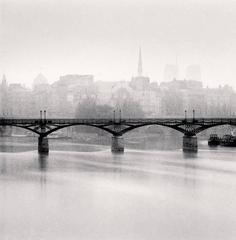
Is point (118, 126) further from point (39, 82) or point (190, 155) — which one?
point (39, 82)

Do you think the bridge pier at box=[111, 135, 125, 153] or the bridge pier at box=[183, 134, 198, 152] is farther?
the bridge pier at box=[183, 134, 198, 152]

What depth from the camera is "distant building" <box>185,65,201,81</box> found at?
580ft

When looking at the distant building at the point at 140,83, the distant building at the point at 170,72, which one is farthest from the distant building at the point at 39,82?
the distant building at the point at 170,72

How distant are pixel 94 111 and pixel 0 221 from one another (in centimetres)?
7432

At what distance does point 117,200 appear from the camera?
23.0 meters

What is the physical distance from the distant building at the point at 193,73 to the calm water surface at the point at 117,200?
140064 millimetres

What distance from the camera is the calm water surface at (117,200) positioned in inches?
679

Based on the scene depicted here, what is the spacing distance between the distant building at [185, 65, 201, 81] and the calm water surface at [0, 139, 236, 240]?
140 m

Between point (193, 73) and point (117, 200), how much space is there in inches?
6277

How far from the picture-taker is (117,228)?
688 inches

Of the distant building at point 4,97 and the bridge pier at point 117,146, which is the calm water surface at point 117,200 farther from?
the distant building at point 4,97

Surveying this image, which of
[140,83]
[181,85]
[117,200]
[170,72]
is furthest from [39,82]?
[117,200]

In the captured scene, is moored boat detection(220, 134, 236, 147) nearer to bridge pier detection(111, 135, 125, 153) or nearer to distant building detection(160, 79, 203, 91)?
bridge pier detection(111, 135, 125, 153)

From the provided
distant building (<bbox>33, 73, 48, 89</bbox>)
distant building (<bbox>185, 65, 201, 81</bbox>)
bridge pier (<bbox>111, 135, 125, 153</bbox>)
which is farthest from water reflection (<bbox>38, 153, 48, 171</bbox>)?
distant building (<bbox>185, 65, 201, 81</bbox>)
